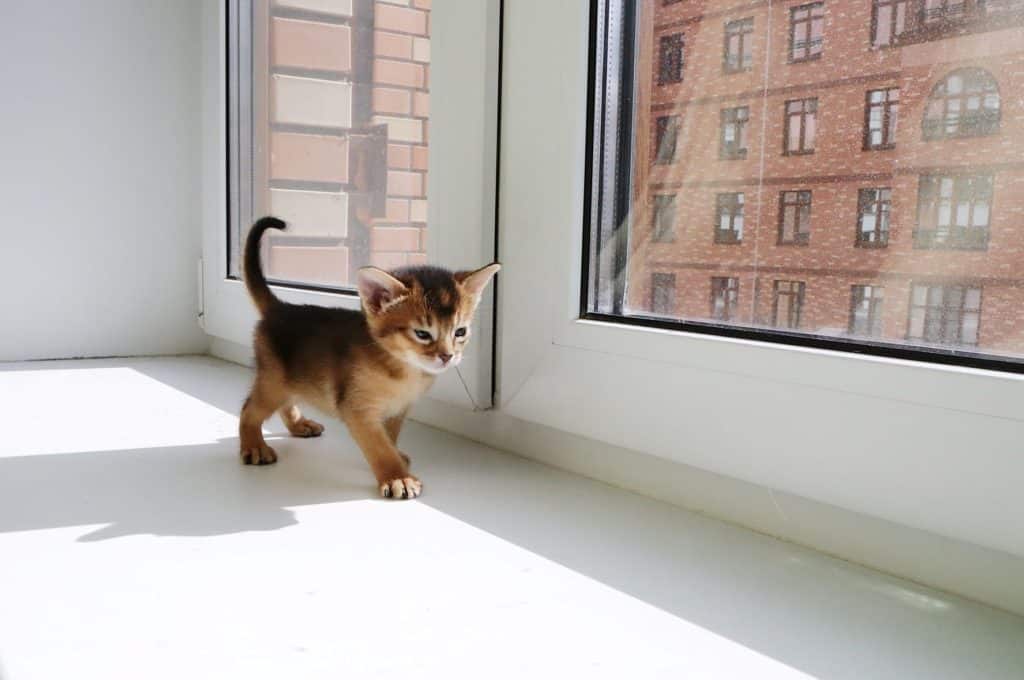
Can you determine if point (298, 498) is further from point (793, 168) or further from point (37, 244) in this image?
point (37, 244)

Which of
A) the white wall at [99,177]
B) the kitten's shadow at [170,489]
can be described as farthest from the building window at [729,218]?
the white wall at [99,177]

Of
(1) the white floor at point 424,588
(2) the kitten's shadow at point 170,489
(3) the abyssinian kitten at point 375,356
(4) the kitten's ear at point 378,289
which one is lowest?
(2) the kitten's shadow at point 170,489

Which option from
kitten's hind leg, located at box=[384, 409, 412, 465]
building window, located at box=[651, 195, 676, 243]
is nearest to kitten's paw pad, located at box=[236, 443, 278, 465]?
kitten's hind leg, located at box=[384, 409, 412, 465]

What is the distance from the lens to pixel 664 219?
35.6 inches

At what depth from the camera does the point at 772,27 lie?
79 cm

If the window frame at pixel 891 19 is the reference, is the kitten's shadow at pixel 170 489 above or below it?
below

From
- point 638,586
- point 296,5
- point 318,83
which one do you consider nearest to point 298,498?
point 638,586

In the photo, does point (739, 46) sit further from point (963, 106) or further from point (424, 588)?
point (424, 588)

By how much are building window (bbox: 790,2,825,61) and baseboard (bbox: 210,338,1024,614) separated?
38 centimetres

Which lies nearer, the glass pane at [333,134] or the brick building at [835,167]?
the brick building at [835,167]

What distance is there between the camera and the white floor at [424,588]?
526mm

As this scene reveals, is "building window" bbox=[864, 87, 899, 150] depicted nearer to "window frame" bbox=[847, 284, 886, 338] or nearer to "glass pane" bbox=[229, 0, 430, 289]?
"window frame" bbox=[847, 284, 886, 338]

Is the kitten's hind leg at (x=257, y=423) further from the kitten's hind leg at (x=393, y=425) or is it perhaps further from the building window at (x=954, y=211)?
the building window at (x=954, y=211)

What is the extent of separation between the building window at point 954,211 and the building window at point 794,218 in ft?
0.35
